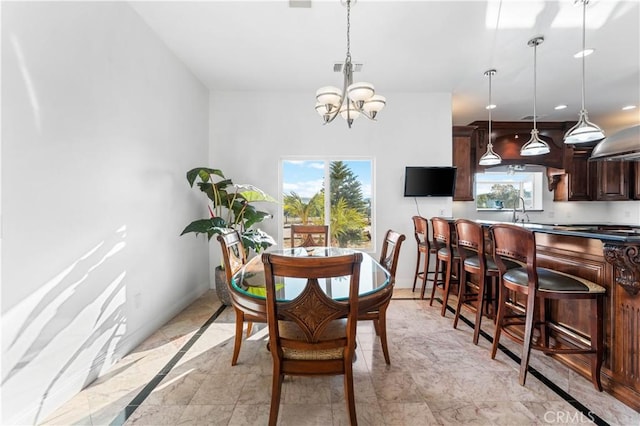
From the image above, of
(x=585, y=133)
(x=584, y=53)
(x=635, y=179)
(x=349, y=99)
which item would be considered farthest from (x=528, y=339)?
(x=635, y=179)

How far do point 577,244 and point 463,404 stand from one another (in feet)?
4.62

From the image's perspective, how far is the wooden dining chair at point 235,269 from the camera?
1.95 m

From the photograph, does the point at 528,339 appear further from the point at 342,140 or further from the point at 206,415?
the point at 342,140

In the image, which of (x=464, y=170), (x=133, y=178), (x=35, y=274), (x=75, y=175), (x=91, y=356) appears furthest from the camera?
(x=464, y=170)

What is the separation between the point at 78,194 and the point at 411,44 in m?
3.17

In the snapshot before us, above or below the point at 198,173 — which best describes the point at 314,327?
below

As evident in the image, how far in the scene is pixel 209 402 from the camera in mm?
1796

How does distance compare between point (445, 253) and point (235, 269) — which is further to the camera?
point (445, 253)

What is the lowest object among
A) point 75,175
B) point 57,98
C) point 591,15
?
point 75,175

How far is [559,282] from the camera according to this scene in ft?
6.39

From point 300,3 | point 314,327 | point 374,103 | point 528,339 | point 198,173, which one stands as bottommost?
point 528,339

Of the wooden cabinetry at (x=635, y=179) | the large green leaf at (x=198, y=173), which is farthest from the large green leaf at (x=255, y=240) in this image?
the wooden cabinetry at (x=635, y=179)

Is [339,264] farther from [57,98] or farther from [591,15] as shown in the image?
[591,15]

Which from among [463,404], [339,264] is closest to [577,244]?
[463,404]
